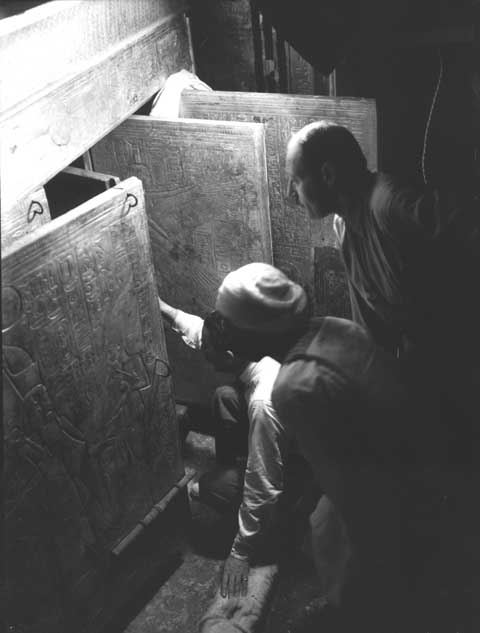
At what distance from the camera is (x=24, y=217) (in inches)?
117

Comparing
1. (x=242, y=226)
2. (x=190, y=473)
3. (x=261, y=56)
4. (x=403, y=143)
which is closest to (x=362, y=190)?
(x=242, y=226)

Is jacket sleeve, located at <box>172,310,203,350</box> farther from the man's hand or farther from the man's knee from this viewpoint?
the man's hand

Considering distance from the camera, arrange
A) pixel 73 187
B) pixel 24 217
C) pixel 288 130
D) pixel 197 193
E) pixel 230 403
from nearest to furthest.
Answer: pixel 24 217 → pixel 73 187 → pixel 288 130 → pixel 230 403 → pixel 197 193

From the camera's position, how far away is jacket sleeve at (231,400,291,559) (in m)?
3.50

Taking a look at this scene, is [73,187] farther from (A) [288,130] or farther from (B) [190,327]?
(A) [288,130]

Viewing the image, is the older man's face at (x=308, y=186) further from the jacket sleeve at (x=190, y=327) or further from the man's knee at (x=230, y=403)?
the man's knee at (x=230, y=403)

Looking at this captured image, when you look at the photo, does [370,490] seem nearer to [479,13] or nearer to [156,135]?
[156,135]

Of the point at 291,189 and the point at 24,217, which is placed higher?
the point at 24,217

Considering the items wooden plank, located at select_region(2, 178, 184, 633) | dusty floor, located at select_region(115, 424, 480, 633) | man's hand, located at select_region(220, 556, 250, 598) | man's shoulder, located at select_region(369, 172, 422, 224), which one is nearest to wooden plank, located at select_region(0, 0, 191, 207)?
wooden plank, located at select_region(2, 178, 184, 633)

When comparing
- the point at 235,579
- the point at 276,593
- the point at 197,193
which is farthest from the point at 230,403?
the point at 197,193

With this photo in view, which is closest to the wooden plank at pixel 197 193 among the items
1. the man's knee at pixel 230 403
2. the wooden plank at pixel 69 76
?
the wooden plank at pixel 69 76

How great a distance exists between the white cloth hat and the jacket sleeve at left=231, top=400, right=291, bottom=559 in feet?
2.83

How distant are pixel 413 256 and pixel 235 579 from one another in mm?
1849

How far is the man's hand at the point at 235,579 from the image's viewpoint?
3.63 metres
